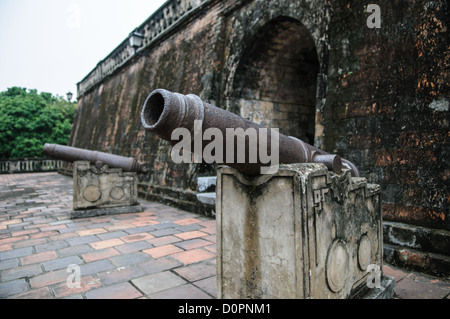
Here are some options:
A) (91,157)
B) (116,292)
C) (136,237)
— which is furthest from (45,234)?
(116,292)

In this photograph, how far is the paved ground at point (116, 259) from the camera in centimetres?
244

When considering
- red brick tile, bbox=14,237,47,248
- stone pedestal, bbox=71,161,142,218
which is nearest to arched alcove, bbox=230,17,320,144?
stone pedestal, bbox=71,161,142,218

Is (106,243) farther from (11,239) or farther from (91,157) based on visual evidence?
(91,157)

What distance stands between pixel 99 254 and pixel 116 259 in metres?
0.30

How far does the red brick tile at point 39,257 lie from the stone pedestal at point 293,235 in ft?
7.36

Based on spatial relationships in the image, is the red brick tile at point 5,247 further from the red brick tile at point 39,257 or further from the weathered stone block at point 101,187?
the weathered stone block at point 101,187

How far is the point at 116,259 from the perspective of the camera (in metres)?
3.17

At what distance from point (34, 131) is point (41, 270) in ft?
70.9

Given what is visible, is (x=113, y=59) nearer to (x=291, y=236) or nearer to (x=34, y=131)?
(x=34, y=131)

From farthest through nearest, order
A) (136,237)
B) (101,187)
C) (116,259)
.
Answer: (101,187), (136,237), (116,259)

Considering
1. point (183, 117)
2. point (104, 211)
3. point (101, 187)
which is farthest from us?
point (101, 187)

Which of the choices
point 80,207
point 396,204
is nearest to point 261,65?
point 396,204

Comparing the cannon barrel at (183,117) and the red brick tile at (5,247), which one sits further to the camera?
the red brick tile at (5,247)

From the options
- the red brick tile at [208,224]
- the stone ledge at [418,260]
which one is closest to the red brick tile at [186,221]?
the red brick tile at [208,224]
